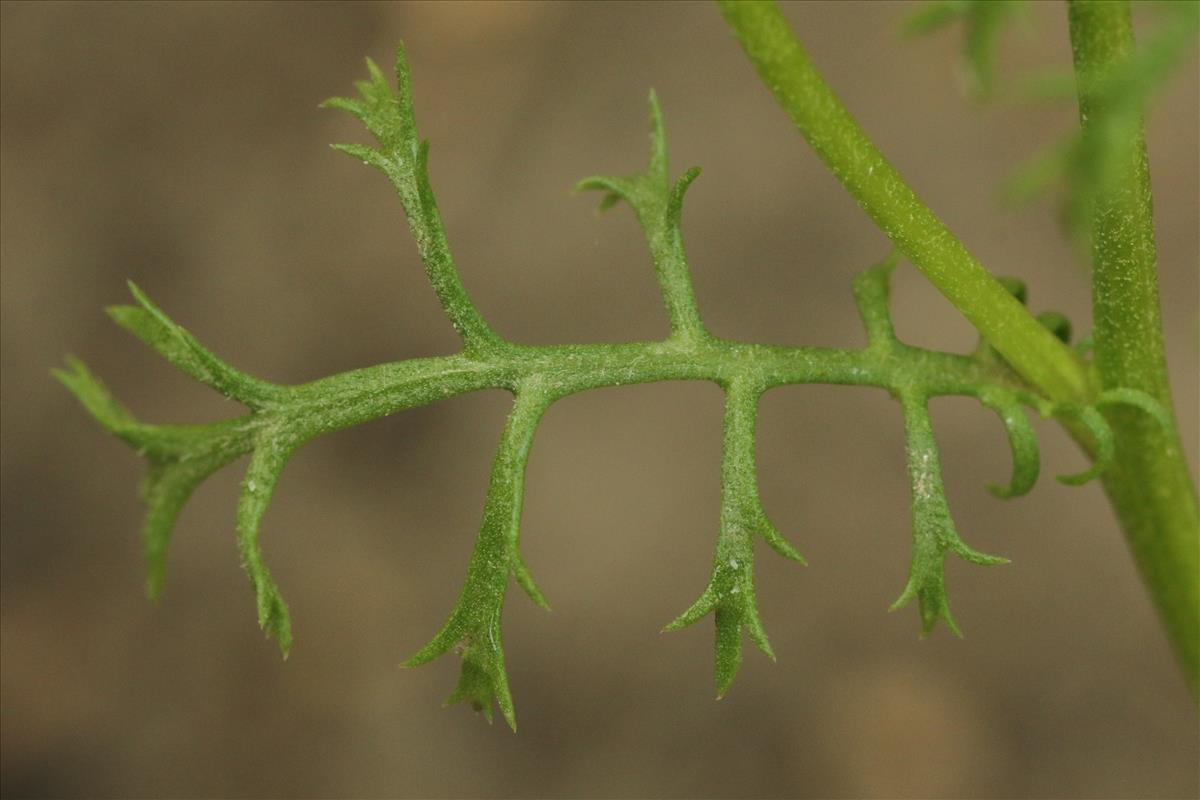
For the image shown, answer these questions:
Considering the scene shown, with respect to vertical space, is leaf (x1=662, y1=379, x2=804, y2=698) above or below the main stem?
below

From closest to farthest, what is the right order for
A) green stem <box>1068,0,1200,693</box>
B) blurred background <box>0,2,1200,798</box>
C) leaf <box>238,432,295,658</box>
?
green stem <box>1068,0,1200,693</box> < leaf <box>238,432,295,658</box> < blurred background <box>0,2,1200,798</box>

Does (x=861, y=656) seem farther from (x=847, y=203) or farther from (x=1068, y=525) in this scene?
(x=847, y=203)

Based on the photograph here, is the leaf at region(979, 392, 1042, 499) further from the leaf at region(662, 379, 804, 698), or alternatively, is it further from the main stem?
the leaf at region(662, 379, 804, 698)

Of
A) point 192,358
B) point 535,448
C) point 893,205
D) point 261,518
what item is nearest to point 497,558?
point 261,518

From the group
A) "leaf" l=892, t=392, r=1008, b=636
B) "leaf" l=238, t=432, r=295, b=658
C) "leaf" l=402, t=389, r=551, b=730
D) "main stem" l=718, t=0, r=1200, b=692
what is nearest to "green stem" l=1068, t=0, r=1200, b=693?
"main stem" l=718, t=0, r=1200, b=692

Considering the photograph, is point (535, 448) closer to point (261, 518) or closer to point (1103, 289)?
point (261, 518)

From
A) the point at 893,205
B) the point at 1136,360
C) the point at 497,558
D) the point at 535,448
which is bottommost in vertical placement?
the point at 497,558

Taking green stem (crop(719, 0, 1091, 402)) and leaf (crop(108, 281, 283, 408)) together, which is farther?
leaf (crop(108, 281, 283, 408))
